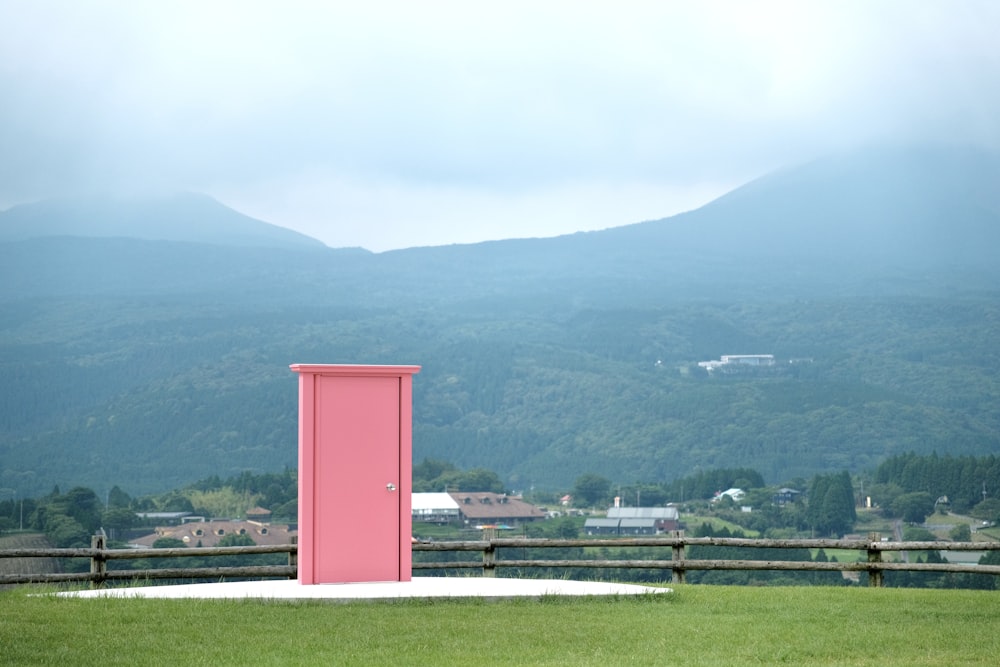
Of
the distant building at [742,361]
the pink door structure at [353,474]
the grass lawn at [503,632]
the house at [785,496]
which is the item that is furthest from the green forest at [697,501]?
the grass lawn at [503,632]

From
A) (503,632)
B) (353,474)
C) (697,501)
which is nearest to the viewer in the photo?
(503,632)

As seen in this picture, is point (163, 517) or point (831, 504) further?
point (831, 504)

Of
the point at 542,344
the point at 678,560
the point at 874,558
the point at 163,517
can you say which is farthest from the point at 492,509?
the point at 874,558

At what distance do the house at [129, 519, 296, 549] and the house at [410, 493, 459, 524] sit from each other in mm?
9614

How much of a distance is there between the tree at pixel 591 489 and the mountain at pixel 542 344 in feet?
14.0

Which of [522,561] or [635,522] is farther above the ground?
[522,561]

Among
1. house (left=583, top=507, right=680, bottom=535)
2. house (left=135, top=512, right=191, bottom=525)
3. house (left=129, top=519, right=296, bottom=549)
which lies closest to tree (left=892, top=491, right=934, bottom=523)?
house (left=583, top=507, right=680, bottom=535)

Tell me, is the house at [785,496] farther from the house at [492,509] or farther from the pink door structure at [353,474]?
the pink door structure at [353,474]

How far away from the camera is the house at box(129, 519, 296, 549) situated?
189 feet

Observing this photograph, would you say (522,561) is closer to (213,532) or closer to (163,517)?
(213,532)

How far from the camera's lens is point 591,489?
9719 centimetres

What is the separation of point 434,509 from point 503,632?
64436 mm

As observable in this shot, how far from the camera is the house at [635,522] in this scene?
84438mm

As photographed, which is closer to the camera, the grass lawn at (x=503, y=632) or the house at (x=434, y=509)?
the grass lawn at (x=503, y=632)
